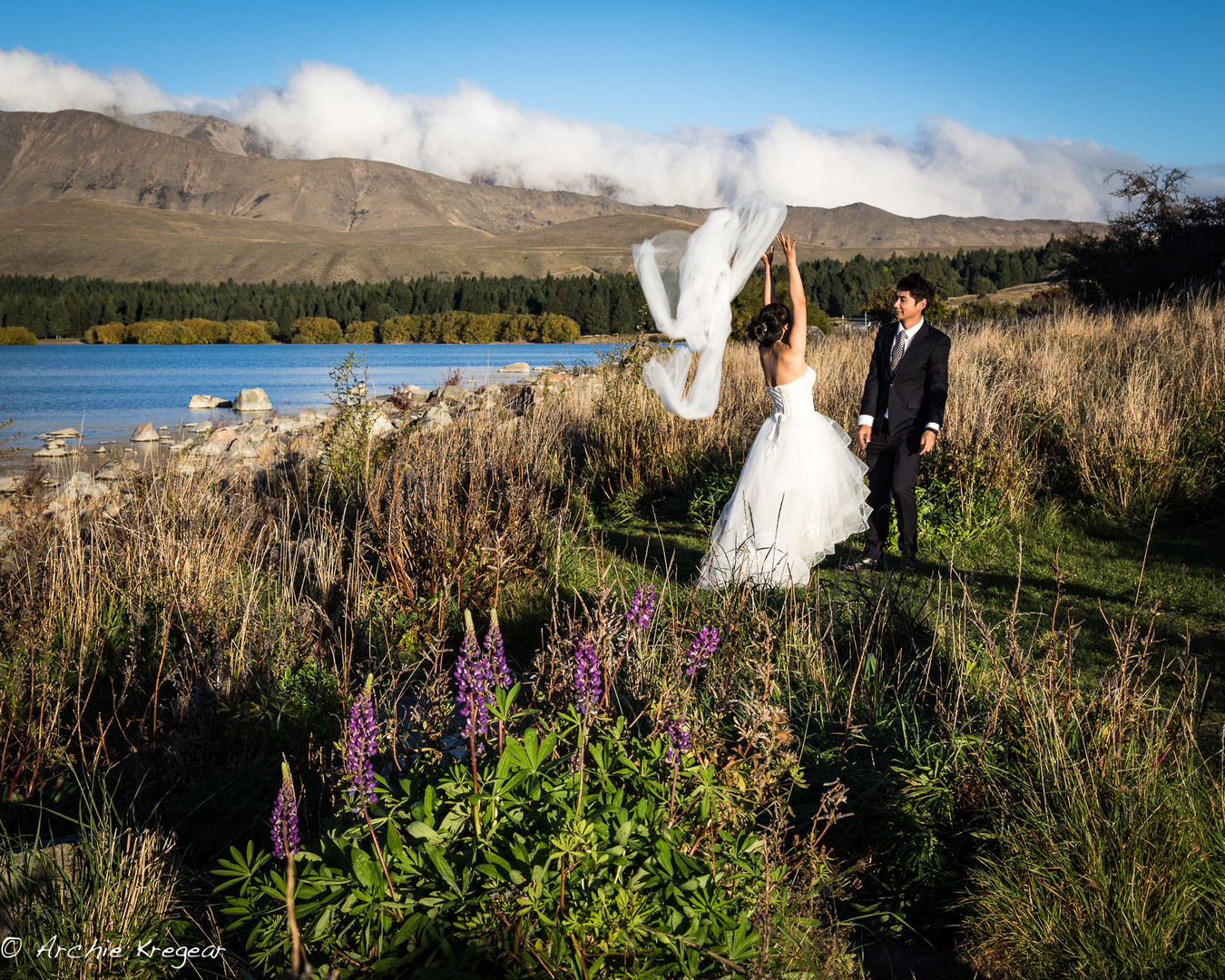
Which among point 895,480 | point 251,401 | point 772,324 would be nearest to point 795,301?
point 772,324

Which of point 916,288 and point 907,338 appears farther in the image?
point 907,338

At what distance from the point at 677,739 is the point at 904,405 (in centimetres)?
473

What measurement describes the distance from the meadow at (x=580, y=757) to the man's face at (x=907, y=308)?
2.01 m

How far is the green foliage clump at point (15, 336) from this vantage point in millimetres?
49812

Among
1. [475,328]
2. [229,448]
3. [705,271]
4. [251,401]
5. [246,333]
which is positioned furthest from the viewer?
[246,333]

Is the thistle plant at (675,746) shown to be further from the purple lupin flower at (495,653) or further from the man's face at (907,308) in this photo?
the man's face at (907,308)

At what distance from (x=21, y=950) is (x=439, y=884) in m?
1.33

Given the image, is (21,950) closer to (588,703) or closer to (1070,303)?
(588,703)

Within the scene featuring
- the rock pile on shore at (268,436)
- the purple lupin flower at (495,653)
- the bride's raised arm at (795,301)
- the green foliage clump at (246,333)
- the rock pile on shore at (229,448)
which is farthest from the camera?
the green foliage clump at (246,333)

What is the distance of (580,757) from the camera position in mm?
1694

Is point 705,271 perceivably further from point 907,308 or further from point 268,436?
point 268,436

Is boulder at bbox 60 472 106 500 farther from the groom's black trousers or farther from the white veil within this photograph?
the groom's black trousers

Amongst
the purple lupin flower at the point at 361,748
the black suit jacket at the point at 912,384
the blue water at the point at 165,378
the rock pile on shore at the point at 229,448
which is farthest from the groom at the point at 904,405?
the blue water at the point at 165,378

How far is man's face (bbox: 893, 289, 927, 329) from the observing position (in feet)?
18.7
